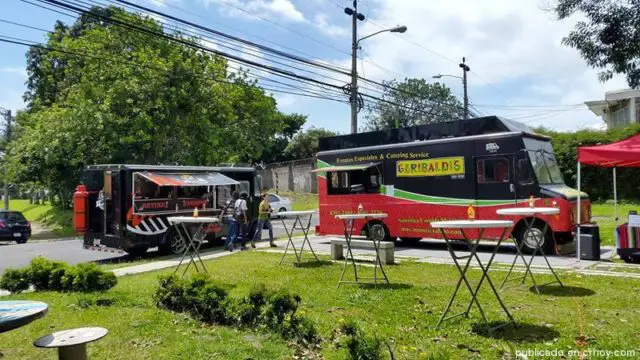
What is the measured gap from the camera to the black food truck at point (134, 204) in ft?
43.7

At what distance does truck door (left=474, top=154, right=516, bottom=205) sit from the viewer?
11.8m

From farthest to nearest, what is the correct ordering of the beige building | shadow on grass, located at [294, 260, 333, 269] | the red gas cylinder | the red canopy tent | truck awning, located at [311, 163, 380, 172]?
the beige building, truck awning, located at [311, 163, 380, 172], the red gas cylinder, shadow on grass, located at [294, 260, 333, 269], the red canopy tent

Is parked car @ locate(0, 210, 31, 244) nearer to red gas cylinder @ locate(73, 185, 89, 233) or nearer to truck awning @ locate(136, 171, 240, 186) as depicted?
red gas cylinder @ locate(73, 185, 89, 233)

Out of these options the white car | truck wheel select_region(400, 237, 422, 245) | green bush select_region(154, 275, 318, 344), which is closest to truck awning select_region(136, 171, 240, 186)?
truck wheel select_region(400, 237, 422, 245)

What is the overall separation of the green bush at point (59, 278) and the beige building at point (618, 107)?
26.4 metres

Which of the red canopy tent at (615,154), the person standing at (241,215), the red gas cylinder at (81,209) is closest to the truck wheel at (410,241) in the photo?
the person standing at (241,215)

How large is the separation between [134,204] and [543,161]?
1050 cm

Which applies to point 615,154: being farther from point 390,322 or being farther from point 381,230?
point 390,322

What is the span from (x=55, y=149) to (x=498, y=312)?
22837 mm

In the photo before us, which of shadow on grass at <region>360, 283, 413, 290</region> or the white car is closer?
shadow on grass at <region>360, 283, 413, 290</region>

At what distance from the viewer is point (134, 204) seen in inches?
527

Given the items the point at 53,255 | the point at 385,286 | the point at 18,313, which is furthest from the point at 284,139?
the point at 18,313

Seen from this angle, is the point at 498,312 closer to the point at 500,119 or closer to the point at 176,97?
the point at 500,119

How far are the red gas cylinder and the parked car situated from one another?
33.8 feet
